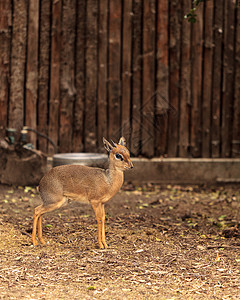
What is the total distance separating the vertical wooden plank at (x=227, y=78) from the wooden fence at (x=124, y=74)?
0.02 m

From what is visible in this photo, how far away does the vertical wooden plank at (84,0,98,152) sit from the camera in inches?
328

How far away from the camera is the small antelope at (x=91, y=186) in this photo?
450cm

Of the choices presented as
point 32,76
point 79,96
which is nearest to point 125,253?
point 79,96

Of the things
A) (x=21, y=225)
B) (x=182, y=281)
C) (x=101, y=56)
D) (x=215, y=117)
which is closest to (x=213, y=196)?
(x=215, y=117)

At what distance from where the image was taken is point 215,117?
903 centimetres

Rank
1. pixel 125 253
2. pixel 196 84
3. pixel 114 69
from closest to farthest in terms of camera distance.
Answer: pixel 125 253, pixel 114 69, pixel 196 84

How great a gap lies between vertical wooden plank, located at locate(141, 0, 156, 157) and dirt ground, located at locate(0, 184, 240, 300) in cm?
194

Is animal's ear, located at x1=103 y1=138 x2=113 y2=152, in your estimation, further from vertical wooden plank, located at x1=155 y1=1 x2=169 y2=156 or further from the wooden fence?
vertical wooden plank, located at x1=155 y1=1 x2=169 y2=156

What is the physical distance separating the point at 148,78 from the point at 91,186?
4.48m

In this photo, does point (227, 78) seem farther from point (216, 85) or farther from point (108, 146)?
point (108, 146)

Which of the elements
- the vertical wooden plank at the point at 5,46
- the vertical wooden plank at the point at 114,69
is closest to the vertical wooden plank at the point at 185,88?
the vertical wooden plank at the point at 114,69

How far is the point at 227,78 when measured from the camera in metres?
9.09

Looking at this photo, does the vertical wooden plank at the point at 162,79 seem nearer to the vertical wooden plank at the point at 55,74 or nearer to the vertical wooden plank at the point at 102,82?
the vertical wooden plank at the point at 102,82

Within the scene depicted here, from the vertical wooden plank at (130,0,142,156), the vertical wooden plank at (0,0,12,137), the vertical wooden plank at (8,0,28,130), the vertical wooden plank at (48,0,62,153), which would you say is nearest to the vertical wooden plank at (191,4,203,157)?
the vertical wooden plank at (130,0,142,156)
